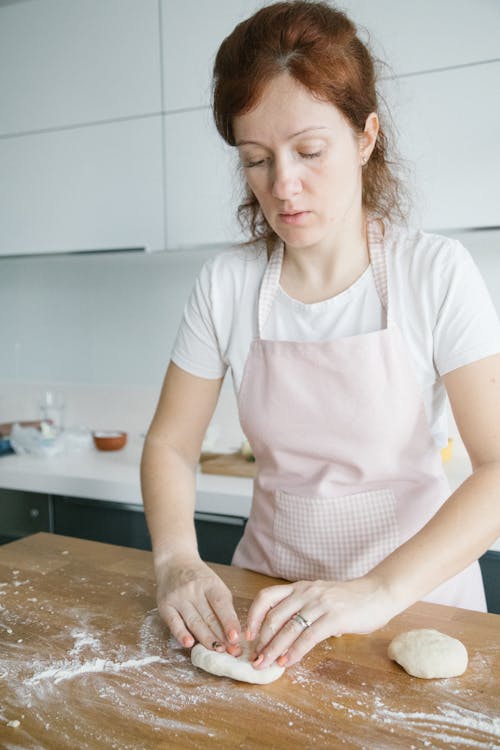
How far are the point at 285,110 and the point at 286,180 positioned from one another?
90 mm

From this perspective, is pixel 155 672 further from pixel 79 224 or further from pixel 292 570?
pixel 79 224

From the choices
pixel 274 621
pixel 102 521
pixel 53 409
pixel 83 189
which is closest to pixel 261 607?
pixel 274 621

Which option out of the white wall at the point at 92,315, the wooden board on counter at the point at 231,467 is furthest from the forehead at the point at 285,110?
the white wall at the point at 92,315

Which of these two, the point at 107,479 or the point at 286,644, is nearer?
the point at 286,644

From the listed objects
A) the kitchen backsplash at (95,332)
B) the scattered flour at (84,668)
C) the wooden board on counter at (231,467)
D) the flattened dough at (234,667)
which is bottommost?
the wooden board on counter at (231,467)

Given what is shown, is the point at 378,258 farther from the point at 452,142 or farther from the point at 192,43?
the point at 192,43

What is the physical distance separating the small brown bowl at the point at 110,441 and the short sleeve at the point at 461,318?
1597 mm

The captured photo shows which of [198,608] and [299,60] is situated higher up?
[299,60]

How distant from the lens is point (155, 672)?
2.79 ft

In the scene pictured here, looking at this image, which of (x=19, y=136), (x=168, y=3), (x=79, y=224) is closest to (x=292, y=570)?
(x=79, y=224)

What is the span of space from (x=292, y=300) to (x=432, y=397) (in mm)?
274

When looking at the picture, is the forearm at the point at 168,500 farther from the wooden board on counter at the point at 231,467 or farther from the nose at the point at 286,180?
the wooden board on counter at the point at 231,467

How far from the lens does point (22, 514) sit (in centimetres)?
228

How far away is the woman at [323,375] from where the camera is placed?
93 centimetres
